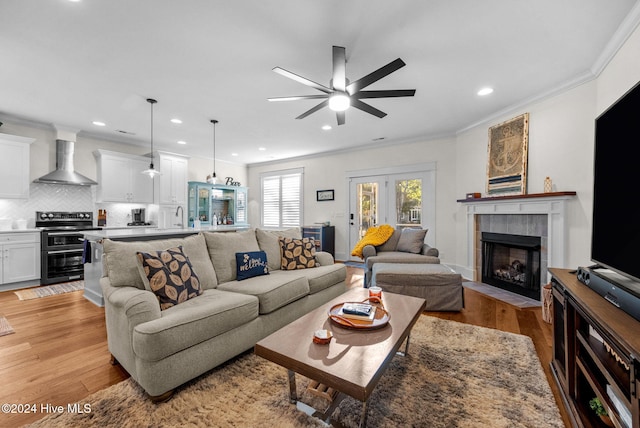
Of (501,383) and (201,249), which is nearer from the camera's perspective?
(501,383)

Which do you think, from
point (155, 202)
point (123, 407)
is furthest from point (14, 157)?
point (123, 407)

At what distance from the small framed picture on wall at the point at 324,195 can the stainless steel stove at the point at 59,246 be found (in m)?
4.49

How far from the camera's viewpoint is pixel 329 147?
615cm

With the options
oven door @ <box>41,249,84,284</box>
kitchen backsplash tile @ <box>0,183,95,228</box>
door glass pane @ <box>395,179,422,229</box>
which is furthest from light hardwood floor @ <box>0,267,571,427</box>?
door glass pane @ <box>395,179,422,229</box>

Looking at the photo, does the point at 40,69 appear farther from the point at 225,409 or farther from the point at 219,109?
the point at 225,409

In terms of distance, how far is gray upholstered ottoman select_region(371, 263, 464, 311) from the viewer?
3047 mm

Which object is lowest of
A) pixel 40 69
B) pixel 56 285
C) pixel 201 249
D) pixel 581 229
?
pixel 56 285

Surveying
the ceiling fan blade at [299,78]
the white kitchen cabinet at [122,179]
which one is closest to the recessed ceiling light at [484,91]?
the ceiling fan blade at [299,78]

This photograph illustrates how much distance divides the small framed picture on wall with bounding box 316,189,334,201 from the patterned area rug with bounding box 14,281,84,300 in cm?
468

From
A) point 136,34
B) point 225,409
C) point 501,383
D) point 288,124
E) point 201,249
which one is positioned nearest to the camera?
point 225,409

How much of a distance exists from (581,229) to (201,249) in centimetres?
407

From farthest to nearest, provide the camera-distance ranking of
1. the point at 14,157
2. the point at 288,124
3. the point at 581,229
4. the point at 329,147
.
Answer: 1. the point at 329,147
2. the point at 288,124
3. the point at 14,157
4. the point at 581,229

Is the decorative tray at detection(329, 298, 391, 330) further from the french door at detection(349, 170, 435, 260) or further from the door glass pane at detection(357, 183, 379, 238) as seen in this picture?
the door glass pane at detection(357, 183, 379, 238)

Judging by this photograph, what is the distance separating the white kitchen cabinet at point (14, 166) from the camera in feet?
13.3
